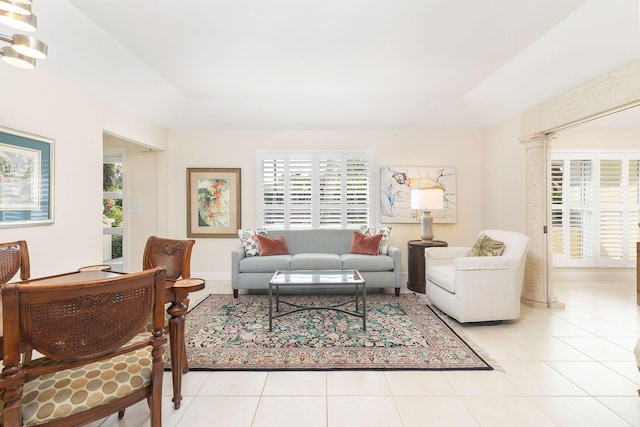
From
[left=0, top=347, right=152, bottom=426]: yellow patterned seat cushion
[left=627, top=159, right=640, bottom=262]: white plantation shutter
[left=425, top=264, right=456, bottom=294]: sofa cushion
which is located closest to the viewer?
[left=0, top=347, right=152, bottom=426]: yellow patterned seat cushion

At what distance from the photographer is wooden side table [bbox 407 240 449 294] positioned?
4.51 m

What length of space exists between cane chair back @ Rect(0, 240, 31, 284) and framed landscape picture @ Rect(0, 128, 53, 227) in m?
0.60

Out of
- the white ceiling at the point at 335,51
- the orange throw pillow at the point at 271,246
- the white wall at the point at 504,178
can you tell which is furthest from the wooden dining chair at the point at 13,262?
the white wall at the point at 504,178

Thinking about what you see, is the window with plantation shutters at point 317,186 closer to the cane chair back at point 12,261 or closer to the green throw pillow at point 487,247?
the green throw pillow at point 487,247

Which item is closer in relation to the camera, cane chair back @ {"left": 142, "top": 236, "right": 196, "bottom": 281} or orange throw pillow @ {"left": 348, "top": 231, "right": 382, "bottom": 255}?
cane chair back @ {"left": 142, "top": 236, "right": 196, "bottom": 281}

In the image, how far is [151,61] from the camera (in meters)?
3.45

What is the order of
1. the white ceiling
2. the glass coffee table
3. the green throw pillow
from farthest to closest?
1. the green throw pillow
2. the glass coffee table
3. the white ceiling

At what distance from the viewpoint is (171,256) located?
2592 mm

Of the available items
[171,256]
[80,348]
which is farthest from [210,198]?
[80,348]

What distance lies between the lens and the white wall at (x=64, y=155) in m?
2.64

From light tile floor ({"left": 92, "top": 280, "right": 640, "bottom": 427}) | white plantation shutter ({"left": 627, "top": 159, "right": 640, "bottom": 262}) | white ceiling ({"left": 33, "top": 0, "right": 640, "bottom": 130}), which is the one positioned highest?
white ceiling ({"left": 33, "top": 0, "right": 640, "bottom": 130})

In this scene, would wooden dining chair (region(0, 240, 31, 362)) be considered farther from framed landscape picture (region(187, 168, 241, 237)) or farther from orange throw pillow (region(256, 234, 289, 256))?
framed landscape picture (region(187, 168, 241, 237))

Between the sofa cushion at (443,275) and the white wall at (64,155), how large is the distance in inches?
156

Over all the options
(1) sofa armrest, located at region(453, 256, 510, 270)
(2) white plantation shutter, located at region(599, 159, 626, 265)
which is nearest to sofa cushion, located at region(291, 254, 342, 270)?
(1) sofa armrest, located at region(453, 256, 510, 270)
